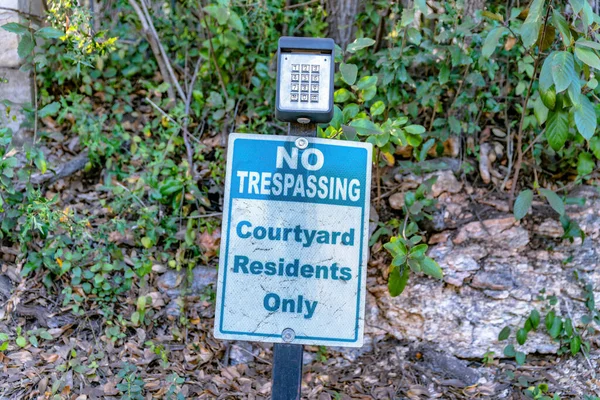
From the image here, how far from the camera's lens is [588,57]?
2480 millimetres

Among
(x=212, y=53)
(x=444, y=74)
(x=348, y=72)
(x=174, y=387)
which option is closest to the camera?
(x=348, y=72)

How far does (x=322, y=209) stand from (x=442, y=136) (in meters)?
2.32

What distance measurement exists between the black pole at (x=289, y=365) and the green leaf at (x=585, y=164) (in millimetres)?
2541

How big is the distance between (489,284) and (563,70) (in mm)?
1558

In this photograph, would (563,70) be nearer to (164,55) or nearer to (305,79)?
(305,79)

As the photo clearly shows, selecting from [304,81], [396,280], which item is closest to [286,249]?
[304,81]

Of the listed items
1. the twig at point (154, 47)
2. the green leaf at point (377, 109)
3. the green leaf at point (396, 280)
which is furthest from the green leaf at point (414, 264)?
the twig at point (154, 47)

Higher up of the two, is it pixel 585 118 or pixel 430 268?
pixel 585 118

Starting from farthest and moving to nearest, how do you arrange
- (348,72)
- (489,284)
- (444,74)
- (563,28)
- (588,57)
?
(444,74) → (489,284) → (348,72) → (563,28) → (588,57)

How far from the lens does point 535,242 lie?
3826 millimetres

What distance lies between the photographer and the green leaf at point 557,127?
9.97ft

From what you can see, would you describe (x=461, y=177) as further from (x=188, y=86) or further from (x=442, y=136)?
(x=188, y=86)

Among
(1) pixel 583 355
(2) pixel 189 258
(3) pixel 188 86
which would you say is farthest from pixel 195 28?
(1) pixel 583 355

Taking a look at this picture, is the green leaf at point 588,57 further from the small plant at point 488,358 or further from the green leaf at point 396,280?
the small plant at point 488,358
